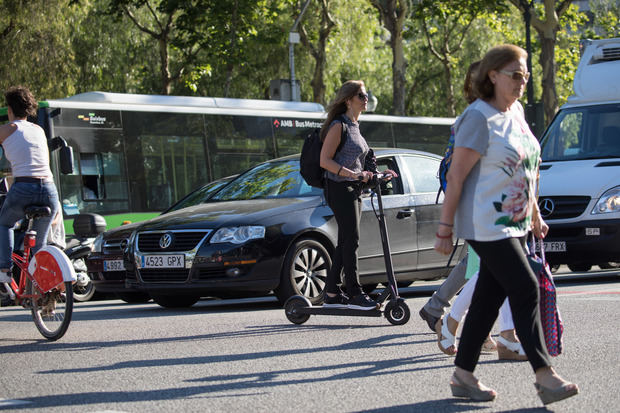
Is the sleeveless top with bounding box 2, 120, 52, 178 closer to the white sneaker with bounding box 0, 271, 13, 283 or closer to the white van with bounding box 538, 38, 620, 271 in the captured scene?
the white sneaker with bounding box 0, 271, 13, 283

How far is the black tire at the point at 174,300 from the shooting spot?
10.2 m

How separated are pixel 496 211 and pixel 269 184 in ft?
19.7

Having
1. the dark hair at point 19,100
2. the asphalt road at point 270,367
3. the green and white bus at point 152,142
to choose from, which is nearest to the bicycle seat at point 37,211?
the dark hair at point 19,100

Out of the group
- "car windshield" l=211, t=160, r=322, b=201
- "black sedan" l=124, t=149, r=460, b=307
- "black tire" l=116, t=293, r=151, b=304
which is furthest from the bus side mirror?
"black sedan" l=124, t=149, r=460, b=307

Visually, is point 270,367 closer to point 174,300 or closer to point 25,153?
point 25,153

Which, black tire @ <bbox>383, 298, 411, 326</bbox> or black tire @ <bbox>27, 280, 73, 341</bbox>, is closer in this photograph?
black tire @ <bbox>27, 280, 73, 341</bbox>

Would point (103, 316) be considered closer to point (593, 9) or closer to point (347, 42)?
point (347, 42)

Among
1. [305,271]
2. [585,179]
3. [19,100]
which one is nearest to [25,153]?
[19,100]

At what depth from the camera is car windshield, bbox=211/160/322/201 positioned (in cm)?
1022

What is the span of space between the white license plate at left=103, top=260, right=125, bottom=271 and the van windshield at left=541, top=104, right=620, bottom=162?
5.40 metres

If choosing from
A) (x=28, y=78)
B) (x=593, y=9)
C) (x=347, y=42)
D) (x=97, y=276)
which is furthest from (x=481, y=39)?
(x=97, y=276)

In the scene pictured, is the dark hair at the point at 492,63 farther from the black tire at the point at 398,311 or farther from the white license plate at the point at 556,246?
the white license plate at the point at 556,246

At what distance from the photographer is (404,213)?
408 inches

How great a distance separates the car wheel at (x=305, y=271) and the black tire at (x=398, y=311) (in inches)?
68.4
